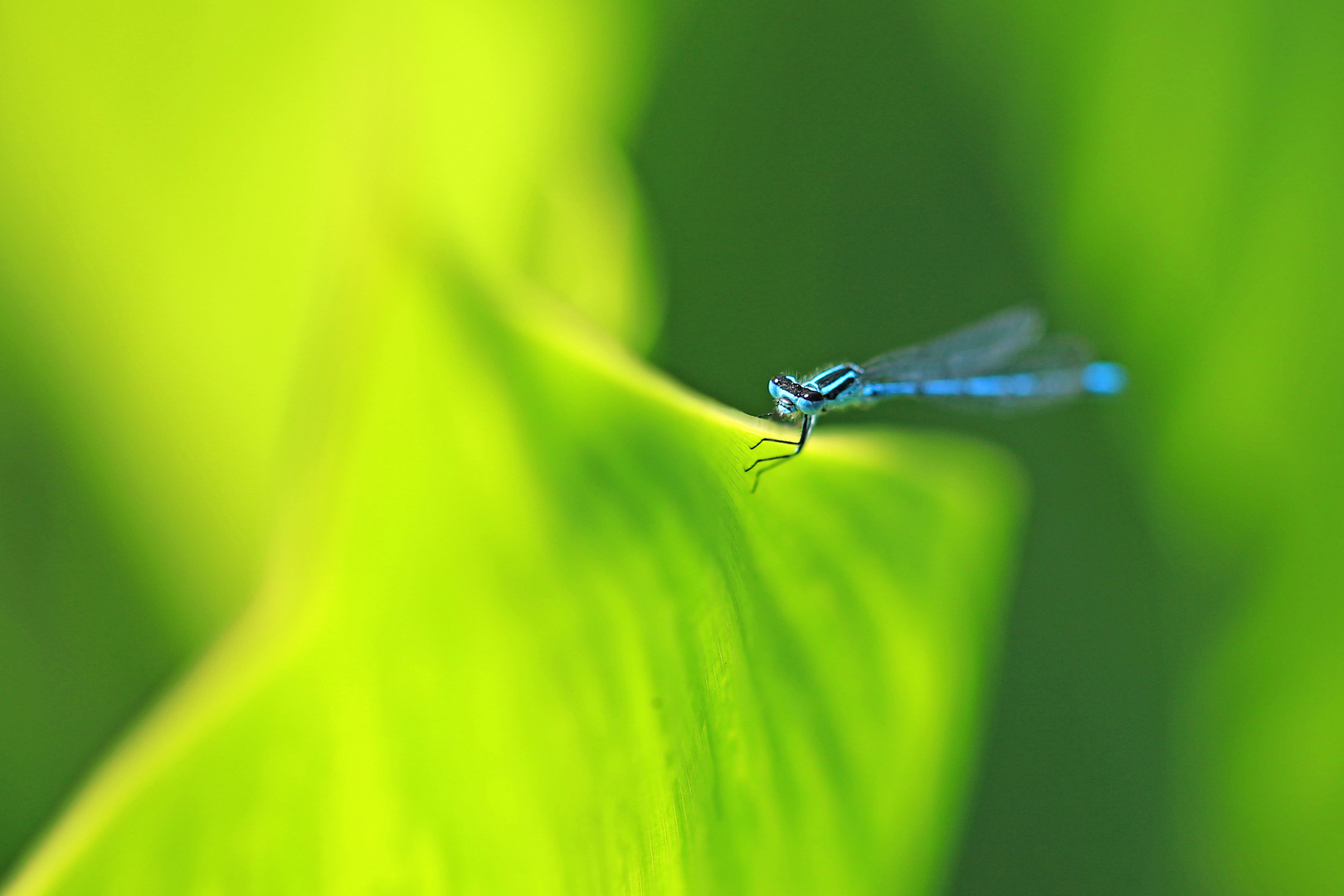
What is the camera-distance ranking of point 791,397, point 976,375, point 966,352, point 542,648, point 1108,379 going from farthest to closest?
point 976,375 < point 966,352 < point 1108,379 < point 791,397 < point 542,648

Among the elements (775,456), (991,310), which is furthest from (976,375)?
(775,456)

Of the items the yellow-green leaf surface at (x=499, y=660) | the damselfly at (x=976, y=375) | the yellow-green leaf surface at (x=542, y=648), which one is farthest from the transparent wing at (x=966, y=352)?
the yellow-green leaf surface at (x=499, y=660)

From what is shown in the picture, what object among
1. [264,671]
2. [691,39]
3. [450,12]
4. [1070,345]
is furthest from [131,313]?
[1070,345]

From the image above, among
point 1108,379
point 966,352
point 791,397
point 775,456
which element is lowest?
point 775,456

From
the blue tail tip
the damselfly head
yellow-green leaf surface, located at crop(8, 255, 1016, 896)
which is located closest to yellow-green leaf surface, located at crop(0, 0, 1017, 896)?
yellow-green leaf surface, located at crop(8, 255, 1016, 896)

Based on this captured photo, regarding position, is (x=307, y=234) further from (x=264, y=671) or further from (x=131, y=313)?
(x=264, y=671)

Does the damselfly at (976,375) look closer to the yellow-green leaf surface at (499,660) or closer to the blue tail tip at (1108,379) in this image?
the blue tail tip at (1108,379)

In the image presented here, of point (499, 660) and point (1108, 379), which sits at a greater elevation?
point (1108, 379)

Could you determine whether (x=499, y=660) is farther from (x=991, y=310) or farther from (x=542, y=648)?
(x=991, y=310)
